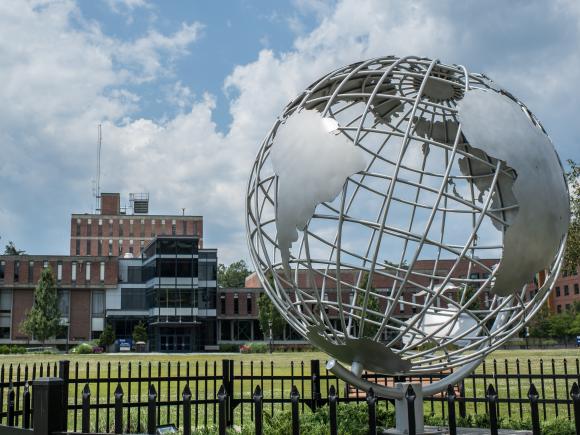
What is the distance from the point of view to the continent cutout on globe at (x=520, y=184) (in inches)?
251

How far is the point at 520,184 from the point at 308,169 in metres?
2.06

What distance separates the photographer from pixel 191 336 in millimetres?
61812

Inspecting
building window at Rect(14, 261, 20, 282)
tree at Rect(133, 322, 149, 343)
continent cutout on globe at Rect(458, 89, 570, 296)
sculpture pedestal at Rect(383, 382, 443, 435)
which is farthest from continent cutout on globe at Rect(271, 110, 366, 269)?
building window at Rect(14, 261, 20, 282)

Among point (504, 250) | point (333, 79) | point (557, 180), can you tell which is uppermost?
point (333, 79)

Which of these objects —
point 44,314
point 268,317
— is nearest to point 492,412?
point 268,317

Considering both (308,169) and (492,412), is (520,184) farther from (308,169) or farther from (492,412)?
(492,412)

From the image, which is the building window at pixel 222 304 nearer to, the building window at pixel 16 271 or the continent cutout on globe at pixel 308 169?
the building window at pixel 16 271

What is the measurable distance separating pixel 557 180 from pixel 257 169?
332cm

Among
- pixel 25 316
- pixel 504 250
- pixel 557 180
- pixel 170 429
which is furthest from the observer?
pixel 25 316

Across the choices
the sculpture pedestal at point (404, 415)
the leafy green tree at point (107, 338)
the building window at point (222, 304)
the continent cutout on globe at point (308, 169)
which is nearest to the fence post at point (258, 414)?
the continent cutout on globe at point (308, 169)

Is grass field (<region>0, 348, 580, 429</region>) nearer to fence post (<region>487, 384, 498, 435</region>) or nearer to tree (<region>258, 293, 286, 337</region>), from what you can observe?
fence post (<region>487, 384, 498, 435</region>)

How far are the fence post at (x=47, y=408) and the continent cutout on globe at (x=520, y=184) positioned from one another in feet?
13.6

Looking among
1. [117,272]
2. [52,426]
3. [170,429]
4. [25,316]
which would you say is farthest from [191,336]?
[52,426]

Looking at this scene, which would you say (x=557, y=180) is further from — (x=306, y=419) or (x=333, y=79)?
(x=306, y=419)
